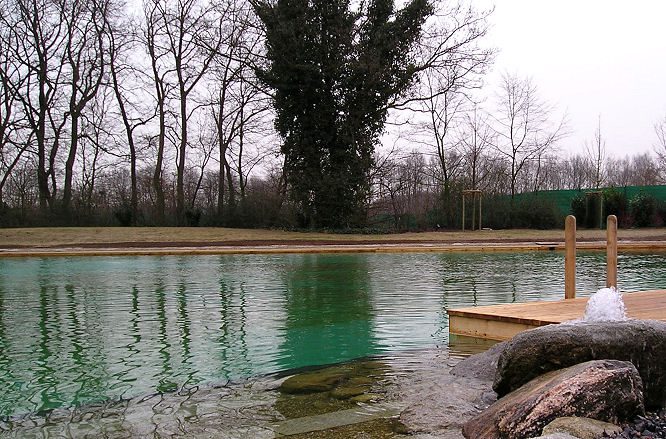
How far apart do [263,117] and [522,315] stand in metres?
21.2

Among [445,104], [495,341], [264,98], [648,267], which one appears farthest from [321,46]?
[495,341]

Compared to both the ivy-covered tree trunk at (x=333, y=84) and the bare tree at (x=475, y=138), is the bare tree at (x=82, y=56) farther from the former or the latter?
the bare tree at (x=475, y=138)

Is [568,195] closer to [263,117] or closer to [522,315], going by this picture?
[263,117]

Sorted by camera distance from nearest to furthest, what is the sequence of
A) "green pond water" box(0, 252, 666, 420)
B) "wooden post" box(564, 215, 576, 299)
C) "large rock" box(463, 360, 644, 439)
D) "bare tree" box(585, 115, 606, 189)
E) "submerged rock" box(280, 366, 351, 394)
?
"large rock" box(463, 360, 644, 439) < "submerged rock" box(280, 366, 351, 394) < "green pond water" box(0, 252, 666, 420) < "wooden post" box(564, 215, 576, 299) < "bare tree" box(585, 115, 606, 189)

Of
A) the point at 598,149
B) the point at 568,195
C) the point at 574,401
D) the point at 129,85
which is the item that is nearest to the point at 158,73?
the point at 129,85

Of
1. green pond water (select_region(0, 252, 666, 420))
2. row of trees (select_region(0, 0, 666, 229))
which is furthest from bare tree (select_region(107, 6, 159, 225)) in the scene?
green pond water (select_region(0, 252, 666, 420))

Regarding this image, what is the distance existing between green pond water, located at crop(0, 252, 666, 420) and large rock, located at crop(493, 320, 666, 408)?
1.91m

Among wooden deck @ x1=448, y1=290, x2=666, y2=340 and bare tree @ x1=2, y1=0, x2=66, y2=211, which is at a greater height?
bare tree @ x1=2, y1=0, x2=66, y2=211

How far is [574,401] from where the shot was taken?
2.90 metres

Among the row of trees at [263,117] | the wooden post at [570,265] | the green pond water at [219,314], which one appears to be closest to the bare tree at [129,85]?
the row of trees at [263,117]

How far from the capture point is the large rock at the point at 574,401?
9.46 ft

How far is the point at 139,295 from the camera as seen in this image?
8.57m

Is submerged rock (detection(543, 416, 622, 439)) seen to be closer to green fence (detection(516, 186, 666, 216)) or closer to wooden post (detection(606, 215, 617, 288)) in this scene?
wooden post (detection(606, 215, 617, 288))

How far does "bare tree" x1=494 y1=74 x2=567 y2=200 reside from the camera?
85.1ft
